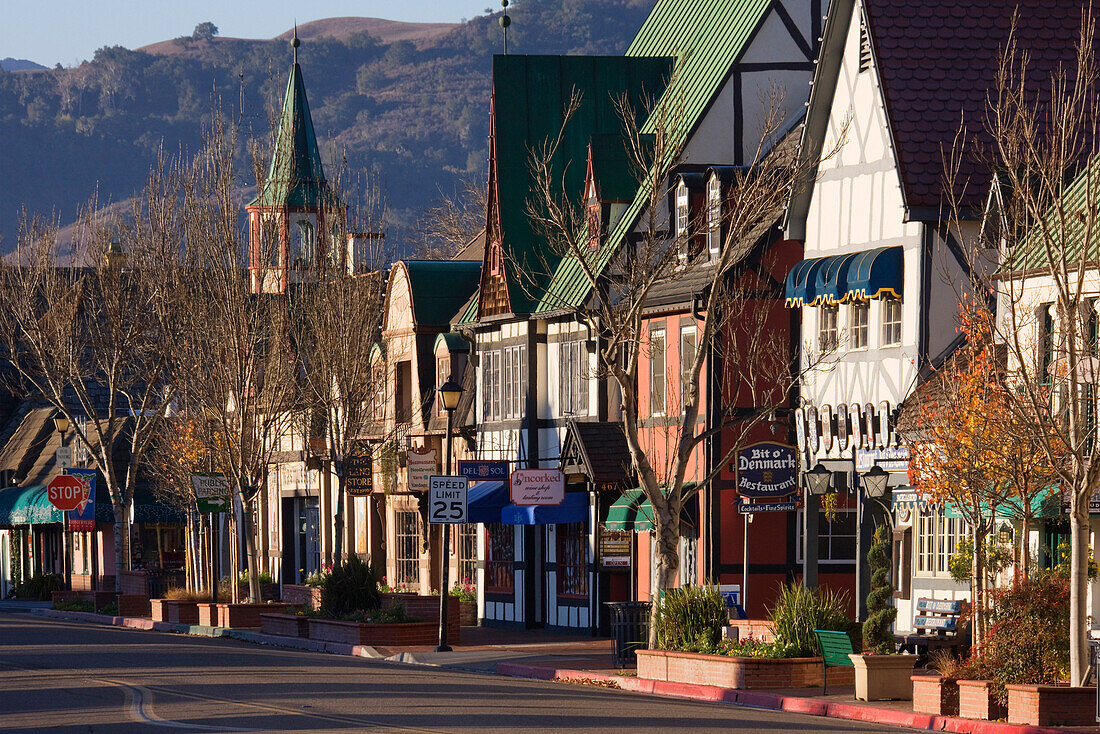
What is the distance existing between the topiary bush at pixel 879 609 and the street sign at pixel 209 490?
20.8m

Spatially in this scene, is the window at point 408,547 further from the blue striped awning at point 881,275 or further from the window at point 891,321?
the blue striped awning at point 881,275

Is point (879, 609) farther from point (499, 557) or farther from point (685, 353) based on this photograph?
point (499, 557)

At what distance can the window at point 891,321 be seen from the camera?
29656 millimetres

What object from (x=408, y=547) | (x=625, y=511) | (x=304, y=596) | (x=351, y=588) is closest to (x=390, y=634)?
(x=351, y=588)

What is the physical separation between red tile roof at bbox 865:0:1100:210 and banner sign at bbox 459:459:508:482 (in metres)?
10.9

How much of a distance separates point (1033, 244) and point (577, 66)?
18.2 m

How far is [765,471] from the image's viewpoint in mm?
29938

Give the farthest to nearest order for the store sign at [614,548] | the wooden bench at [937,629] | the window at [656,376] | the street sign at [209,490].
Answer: the street sign at [209,490], the store sign at [614,548], the window at [656,376], the wooden bench at [937,629]

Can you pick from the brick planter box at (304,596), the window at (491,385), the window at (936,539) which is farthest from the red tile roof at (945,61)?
the brick planter box at (304,596)

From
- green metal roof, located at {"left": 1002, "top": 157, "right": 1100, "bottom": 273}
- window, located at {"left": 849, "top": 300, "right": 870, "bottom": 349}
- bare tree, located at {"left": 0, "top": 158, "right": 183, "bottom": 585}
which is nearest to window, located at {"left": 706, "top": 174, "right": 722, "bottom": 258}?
window, located at {"left": 849, "top": 300, "right": 870, "bottom": 349}

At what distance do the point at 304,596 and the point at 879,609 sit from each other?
1973 cm

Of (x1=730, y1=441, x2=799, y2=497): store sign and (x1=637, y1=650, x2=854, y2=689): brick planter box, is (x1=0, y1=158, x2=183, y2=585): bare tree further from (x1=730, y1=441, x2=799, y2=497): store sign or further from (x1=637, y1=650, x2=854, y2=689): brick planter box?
(x1=637, y1=650, x2=854, y2=689): brick planter box

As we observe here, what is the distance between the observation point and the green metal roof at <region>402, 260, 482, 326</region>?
45312 millimetres

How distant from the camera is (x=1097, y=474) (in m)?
19.7
